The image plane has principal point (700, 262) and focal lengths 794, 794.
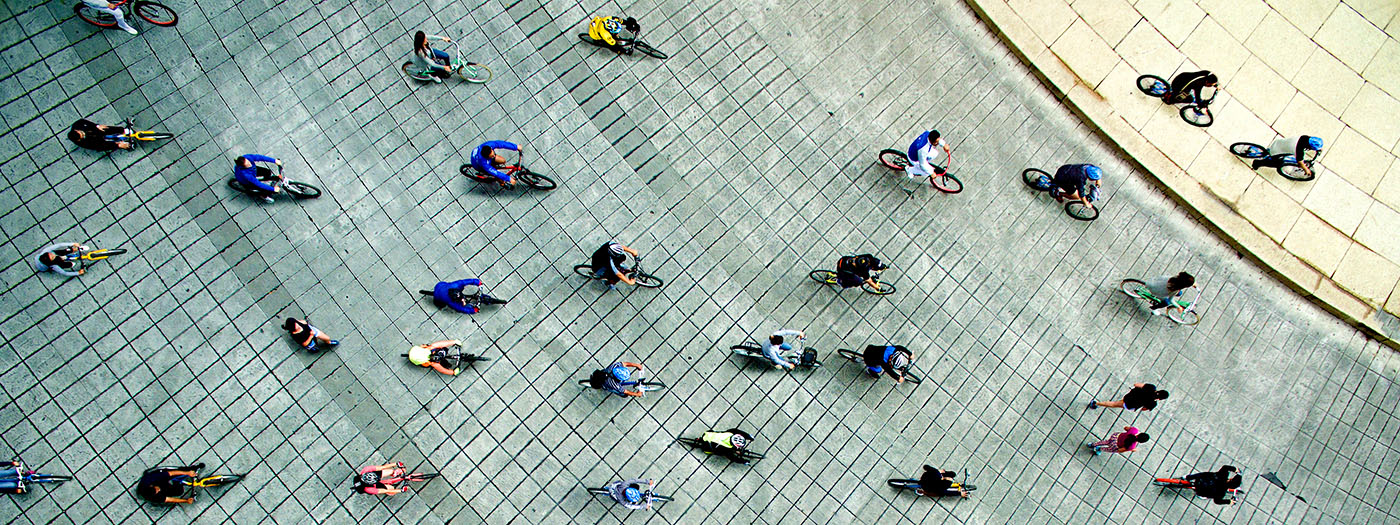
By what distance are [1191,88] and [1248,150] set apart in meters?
2.04

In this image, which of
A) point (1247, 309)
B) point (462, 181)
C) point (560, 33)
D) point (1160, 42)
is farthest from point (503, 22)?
point (1247, 309)

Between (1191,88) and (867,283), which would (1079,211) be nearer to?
(1191,88)

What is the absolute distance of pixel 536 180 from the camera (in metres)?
15.4

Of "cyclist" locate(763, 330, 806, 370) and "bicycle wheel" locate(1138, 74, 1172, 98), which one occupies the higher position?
"bicycle wheel" locate(1138, 74, 1172, 98)

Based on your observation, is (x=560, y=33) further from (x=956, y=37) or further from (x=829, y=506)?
(x=829, y=506)

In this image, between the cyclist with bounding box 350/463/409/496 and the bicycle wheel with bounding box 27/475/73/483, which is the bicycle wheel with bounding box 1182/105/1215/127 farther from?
the bicycle wheel with bounding box 27/475/73/483

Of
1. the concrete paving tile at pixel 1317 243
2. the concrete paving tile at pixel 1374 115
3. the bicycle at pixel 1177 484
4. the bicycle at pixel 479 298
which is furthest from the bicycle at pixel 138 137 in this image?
the concrete paving tile at pixel 1374 115

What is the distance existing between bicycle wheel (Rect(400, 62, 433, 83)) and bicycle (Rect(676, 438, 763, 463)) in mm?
8725

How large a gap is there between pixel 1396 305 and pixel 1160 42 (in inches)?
311

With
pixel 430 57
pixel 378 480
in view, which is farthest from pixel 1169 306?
pixel 430 57

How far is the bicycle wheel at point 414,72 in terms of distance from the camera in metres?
15.9

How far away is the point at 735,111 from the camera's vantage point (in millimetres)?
16969

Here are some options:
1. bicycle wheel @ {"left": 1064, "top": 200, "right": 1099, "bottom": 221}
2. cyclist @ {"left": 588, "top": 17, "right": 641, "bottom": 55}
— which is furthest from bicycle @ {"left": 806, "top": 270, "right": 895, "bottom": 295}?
cyclist @ {"left": 588, "top": 17, "right": 641, "bottom": 55}

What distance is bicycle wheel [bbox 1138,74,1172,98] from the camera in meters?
18.1
